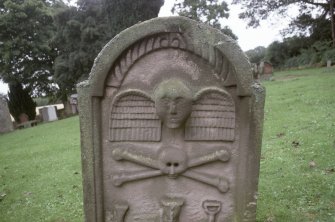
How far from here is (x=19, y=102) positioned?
2122 centimetres

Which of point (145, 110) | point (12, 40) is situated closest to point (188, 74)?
point (145, 110)

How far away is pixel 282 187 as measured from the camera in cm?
445

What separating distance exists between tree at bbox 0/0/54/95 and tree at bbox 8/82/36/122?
1.94ft

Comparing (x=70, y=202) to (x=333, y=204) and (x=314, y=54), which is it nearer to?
(x=333, y=204)

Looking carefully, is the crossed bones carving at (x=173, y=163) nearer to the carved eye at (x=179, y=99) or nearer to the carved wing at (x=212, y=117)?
the carved wing at (x=212, y=117)

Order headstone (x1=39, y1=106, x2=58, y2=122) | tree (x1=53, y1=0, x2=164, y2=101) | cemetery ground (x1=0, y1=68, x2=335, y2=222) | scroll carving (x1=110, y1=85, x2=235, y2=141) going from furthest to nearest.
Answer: headstone (x1=39, y1=106, x2=58, y2=122)
tree (x1=53, y1=0, x2=164, y2=101)
cemetery ground (x1=0, y1=68, x2=335, y2=222)
scroll carving (x1=110, y1=85, x2=235, y2=141)

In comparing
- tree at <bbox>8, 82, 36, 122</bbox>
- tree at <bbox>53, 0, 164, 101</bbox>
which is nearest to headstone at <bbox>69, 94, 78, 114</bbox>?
tree at <bbox>53, 0, 164, 101</bbox>

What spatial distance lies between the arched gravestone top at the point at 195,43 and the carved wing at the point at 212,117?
0.43 ft

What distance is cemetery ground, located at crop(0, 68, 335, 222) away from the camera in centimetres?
404

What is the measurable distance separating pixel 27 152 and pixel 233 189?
7.02 metres

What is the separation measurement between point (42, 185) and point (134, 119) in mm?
3544

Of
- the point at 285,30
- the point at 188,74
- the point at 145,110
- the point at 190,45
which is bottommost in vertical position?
the point at 145,110

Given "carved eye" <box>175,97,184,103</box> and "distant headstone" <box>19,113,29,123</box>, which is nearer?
"carved eye" <box>175,97,184,103</box>

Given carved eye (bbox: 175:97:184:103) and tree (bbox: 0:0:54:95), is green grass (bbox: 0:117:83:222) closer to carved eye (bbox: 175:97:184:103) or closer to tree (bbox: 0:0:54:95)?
carved eye (bbox: 175:97:184:103)
